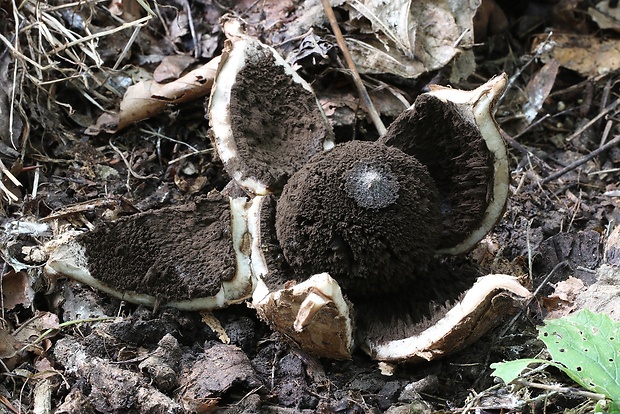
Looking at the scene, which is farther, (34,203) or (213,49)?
(213,49)

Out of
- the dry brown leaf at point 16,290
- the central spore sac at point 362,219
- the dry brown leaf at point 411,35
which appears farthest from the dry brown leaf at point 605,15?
the dry brown leaf at point 16,290

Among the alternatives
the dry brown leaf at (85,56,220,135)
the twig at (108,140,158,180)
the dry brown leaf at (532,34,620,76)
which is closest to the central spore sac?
the twig at (108,140,158,180)

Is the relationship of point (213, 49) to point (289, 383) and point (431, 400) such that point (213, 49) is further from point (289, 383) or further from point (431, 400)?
point (431, 400)

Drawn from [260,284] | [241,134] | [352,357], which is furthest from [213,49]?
[352,357]

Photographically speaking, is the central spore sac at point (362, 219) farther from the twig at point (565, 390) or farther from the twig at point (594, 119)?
the twig at point (594, 119)

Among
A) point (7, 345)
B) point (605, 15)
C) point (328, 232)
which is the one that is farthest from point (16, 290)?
point (605, 15)

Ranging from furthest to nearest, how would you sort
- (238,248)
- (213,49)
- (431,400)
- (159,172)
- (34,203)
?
(213,49)
(159,172)
(34,203)
(238,248)
(431,400)
